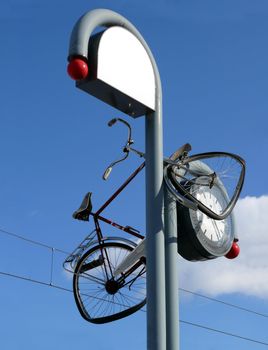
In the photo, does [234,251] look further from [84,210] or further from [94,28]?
[94,28]

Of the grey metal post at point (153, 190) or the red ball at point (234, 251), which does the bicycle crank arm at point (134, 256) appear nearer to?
the red ball at point (234, 251)

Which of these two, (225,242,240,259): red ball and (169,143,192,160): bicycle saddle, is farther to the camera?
(225,242,240,259): red ball

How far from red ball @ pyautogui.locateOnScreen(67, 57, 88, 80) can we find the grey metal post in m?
0.08

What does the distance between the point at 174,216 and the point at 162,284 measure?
64 centimetres

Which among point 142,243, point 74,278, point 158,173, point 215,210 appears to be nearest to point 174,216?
point 158,173

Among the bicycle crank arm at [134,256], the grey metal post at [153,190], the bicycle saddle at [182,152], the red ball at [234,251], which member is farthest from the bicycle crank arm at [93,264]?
the grey metal post at [153,190]

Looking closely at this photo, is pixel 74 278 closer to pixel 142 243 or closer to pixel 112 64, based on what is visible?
pixel 142 243

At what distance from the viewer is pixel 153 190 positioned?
5.27 meters

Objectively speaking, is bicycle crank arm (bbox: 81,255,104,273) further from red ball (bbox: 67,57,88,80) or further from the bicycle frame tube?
red ball (bbox: 67,57,88,80)

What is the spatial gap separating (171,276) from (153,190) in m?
0.66

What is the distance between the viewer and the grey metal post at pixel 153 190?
4934mm

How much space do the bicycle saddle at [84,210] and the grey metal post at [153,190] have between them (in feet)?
9.40

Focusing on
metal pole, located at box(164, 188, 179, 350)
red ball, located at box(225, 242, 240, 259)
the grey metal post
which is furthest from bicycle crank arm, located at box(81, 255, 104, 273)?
the grey metal post

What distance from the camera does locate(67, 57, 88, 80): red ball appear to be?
16.0ft
